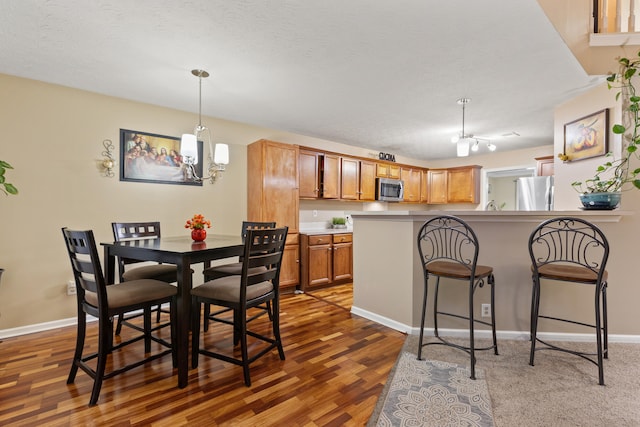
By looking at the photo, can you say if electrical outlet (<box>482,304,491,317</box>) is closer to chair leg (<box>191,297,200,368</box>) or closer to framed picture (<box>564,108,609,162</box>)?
framed picture (<box>564,108,609,162</box>)

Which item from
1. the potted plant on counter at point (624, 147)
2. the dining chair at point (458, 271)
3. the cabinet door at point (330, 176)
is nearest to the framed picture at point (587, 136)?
the potted plant on counter at point (624, 147)

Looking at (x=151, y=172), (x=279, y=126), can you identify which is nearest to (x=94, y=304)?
(x=151, y=172)

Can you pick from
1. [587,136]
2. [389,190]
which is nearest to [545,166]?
[587,136]

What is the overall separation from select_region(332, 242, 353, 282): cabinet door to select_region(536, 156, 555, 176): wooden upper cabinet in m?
3.41

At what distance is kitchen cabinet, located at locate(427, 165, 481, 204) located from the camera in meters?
6.09

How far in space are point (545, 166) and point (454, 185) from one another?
1.68m

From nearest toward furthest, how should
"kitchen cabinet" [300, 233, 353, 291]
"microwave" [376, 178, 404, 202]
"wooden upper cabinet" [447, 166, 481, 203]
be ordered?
"kitchen cabinet" [300, 233, 353, 291], "microwave" [376, 178, 404, 202], "wooden upper cabinet" [447, 166, 481, 203]

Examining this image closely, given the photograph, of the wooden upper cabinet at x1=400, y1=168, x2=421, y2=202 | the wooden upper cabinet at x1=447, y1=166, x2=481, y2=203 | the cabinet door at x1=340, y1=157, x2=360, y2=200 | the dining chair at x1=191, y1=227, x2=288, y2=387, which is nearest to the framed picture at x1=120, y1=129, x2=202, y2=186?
the dining chair at x1=191, y1=227, x2=288, y2=387

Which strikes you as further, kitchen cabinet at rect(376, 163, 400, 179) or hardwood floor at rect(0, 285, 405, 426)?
kitchen cabinet at rect(376, 163, 400, 179)

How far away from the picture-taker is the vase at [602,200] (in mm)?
2424

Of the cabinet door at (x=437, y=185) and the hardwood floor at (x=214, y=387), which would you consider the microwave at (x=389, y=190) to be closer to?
the cabinet door at (x=437, y=185)

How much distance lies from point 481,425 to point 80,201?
379 centimetres

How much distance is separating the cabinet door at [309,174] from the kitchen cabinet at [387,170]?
58.1 inches

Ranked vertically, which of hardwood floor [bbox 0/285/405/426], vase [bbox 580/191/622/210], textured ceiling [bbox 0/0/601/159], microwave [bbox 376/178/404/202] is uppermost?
textured ceiling [bbox 0/0/601/159]
